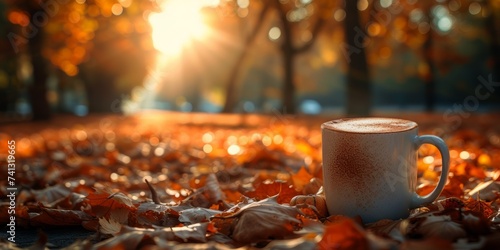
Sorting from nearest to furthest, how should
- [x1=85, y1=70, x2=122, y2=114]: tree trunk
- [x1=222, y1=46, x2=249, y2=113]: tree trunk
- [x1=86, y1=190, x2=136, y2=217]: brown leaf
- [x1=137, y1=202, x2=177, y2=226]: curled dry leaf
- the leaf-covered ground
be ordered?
1. the leaf-covered ground
2. [x1=137, y1=202, x2=177, y2=226]: curled dry leaf
3. [x1=86, y1=190, x2=136, y2=217]: brown leaf
4. [x1=222, y1=46, x2=249, y2=113]: tree trunk
5. [x1=85, y1=70, x2=122, y2=114]: tree trunk

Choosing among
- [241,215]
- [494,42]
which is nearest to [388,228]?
[241,215]

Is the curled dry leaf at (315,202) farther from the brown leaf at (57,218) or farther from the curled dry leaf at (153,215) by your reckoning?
the brown leaf at (57,218)

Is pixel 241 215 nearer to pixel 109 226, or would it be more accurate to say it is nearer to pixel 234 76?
pixel 109 226

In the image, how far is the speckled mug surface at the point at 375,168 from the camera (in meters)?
1.78

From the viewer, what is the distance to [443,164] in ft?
6.13

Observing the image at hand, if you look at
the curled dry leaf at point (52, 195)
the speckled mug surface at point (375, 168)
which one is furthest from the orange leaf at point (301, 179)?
the curled dry leaf at point (52, 195)

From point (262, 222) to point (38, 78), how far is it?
15.1 metres

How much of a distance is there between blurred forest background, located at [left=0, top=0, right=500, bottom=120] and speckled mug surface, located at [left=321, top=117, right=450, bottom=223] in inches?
312

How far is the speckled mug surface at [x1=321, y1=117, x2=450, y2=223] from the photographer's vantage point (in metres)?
1.78

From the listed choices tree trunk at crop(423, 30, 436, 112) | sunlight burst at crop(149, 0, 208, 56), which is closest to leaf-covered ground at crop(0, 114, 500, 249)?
sunlight burst at crop(149, 0, 208, 56)

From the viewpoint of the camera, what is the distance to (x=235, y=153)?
5.08m

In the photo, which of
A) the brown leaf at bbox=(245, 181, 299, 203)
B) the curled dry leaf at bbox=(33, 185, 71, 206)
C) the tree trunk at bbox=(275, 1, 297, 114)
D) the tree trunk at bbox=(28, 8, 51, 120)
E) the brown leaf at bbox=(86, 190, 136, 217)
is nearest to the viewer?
the brown leaf at bbox=(86, 190, 136, 217)

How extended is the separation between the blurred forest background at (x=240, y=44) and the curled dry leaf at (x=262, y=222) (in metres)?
8.15

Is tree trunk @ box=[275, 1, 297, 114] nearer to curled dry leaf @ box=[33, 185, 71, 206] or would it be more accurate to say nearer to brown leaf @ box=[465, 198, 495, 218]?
curled dry leaf @ box=[33, 185, 71, 206]
